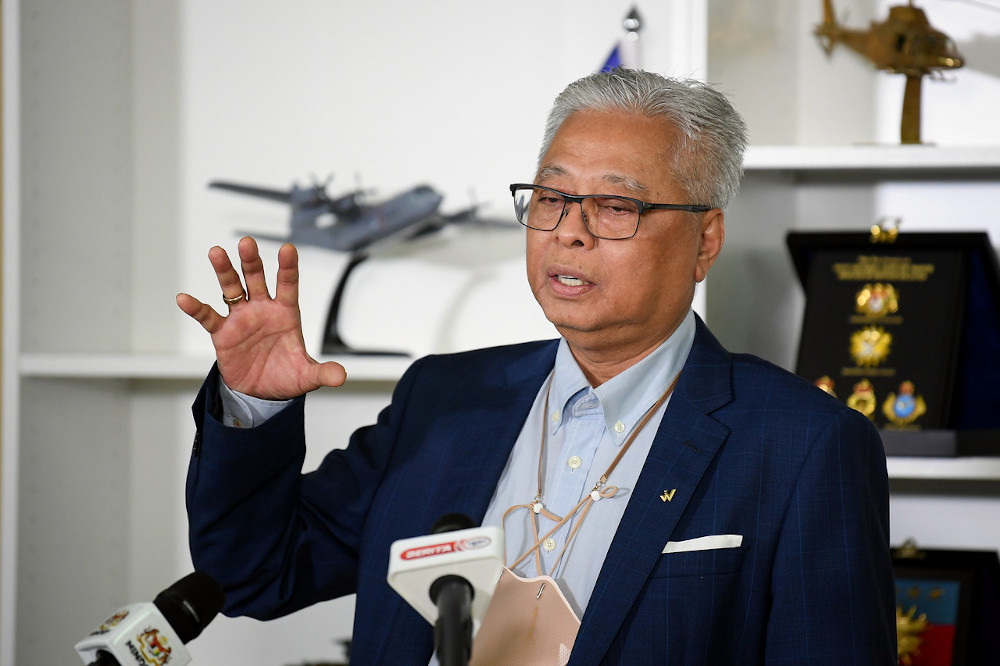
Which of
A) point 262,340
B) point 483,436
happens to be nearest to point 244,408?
point 262,340

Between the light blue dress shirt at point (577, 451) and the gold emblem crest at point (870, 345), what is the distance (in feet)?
1.85

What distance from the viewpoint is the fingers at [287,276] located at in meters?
1.13

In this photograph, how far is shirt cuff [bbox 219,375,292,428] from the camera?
1.24 m

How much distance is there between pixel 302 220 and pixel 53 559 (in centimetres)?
83

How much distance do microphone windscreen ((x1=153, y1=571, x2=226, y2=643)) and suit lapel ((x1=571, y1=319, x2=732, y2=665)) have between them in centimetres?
41

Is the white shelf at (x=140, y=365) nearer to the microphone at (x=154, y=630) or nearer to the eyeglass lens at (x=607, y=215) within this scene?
the eyeglass lens at (x=607, y=215)

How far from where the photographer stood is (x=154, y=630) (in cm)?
88

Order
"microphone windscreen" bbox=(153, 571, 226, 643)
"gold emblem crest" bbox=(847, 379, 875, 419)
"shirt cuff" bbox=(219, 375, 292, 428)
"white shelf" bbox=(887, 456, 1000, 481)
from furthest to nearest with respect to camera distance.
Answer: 1. "gold emblem crest" bbox=(847, 379, 875, 419)
2. "white shelf" bbox=(887, 456, 1000, 481)
3. "shirt cuff" bbox=(219, 375, 292, 428)
4. "microphone windscreen" bbox=(153, 571, 226, 643)

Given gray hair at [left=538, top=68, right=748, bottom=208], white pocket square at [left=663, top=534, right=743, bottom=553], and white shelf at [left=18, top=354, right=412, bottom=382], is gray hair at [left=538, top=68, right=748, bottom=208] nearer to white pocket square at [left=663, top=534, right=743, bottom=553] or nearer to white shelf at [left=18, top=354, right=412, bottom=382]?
white pocket square at [left=663, top=534, right=743, bottom=553]

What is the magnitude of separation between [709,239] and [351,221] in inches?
38.7

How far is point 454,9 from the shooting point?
7.31 ft

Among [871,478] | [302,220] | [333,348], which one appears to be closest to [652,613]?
[871,478]

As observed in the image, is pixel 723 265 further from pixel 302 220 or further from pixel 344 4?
pixel 344 4

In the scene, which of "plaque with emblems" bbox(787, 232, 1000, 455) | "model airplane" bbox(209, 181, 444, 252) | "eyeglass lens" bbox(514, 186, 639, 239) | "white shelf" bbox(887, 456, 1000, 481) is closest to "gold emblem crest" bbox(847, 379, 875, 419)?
"plaque with emblems" bbox(787, 232, 1000, 455)
